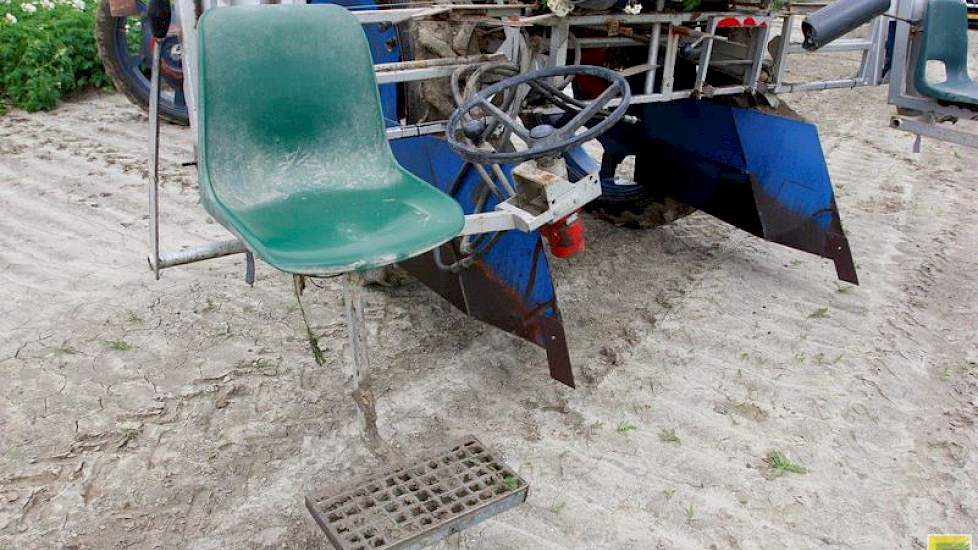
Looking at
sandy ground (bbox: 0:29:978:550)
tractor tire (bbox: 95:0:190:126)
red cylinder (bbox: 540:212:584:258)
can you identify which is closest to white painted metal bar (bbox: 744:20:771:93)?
sandy ground (bbox: 0:29:978:550)

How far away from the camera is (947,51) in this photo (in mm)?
3641

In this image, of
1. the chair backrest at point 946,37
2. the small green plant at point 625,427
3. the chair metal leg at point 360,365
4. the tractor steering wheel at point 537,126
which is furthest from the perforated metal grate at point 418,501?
the chair backrest at point 946,37

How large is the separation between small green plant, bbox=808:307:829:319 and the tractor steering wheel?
1.55 metres

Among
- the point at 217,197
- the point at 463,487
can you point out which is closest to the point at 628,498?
the point at 463,487

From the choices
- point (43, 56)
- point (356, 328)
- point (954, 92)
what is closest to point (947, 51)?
point (954, 92)

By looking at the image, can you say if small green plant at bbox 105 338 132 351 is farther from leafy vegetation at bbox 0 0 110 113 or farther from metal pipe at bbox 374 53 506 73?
leafy vegetation at bbox 0 0 110 113

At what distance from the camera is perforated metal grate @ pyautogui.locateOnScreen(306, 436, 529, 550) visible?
1.91 metres

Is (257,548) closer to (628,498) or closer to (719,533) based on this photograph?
(628,498)

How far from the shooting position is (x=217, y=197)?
2.02 metres

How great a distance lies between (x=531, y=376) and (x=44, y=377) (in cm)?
165

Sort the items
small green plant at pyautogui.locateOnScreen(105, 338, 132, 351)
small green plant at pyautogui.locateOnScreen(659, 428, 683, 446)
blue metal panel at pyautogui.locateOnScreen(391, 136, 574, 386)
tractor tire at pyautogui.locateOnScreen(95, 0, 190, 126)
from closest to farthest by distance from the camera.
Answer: small green plant at pyautogui.locateOnScreen(659, 428, 683, 446)
blue metal panel at pyautogui.locateOnScreen(391, 136, 574, 386)
small green plant at pyautogui.locateOnScreen(105, 338, 132, 351)
tractor tire at pyautogui.locateOnScreen(95, 0, 190, 126)

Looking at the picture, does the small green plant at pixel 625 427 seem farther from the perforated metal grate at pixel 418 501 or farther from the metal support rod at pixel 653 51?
the metal support rod at pixel 653 51

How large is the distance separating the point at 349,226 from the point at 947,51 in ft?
10.0

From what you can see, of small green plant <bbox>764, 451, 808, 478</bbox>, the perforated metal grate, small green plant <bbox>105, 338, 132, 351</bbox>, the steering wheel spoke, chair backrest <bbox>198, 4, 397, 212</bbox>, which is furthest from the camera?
small green plant <bbox>105, 338, 132, 351</bbox>
